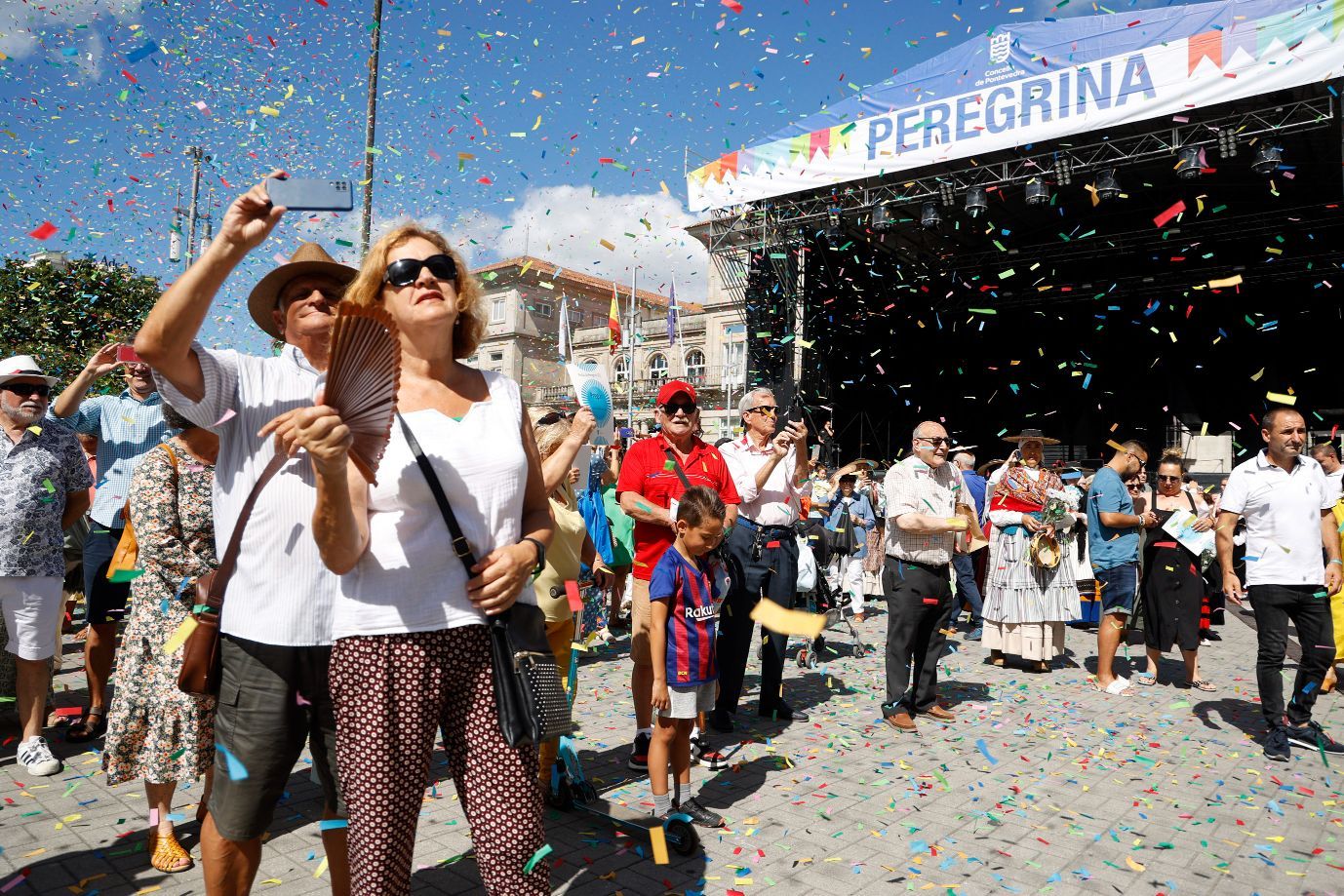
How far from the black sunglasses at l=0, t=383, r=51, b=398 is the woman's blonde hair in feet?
11.8

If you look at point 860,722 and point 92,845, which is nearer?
point 92,845

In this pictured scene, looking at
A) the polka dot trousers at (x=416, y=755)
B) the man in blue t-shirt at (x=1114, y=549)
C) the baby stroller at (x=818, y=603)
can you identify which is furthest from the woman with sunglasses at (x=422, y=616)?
the man in blue t-shirt at (x=1114, y=549)

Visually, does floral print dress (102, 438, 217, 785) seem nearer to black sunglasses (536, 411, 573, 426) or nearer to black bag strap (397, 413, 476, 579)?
black sunglasses (536, 411, 573, 426)

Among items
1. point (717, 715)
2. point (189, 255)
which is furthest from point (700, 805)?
point (189, 255)

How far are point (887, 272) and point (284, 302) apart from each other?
20483mm

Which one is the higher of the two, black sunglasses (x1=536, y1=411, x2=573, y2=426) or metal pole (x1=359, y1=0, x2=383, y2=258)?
metal pole (x1=359, y1=0, x2=383, y2=258)

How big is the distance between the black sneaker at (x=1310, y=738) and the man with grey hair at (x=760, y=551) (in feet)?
10.1

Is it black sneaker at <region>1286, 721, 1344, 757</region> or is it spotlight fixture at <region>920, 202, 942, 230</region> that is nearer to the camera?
black sneaker at <region>1286, 721, 1344, 757</region>

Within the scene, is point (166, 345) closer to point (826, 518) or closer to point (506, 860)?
point (506, 860)

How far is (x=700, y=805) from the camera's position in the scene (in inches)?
162

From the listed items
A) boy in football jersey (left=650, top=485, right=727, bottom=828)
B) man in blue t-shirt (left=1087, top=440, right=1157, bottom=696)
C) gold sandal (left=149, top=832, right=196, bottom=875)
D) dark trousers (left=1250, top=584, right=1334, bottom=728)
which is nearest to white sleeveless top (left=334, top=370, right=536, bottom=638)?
boy in football jersey (left=650, top=485, right=727, bottom=828)

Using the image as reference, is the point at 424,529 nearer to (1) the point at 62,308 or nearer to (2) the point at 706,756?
(2) the point at 706,756

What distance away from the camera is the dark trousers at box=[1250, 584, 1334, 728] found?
5.25m

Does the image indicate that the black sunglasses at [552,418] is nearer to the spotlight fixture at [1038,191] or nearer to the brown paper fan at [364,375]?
the brown paper fan at [364,375]
